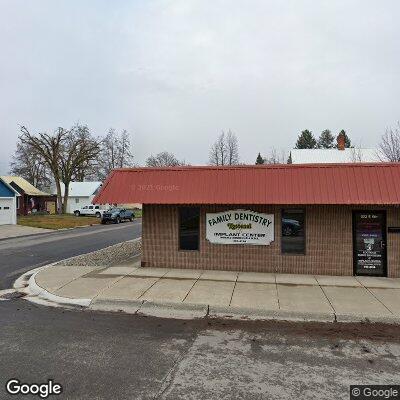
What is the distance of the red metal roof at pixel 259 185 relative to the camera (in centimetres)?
1075

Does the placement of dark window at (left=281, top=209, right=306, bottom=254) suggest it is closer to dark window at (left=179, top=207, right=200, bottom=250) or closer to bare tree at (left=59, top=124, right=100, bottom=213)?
dark window at (left=179, top=207, right=200, bottom=250)

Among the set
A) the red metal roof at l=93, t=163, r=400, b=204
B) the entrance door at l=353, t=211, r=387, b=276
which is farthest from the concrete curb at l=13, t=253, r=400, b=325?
the entrance door at l=353, t=211, r=387, b=276

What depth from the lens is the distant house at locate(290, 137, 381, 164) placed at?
3725 cm

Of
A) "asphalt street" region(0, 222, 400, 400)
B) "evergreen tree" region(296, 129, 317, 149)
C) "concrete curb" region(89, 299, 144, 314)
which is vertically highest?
"evergreen tree" region(296, 129, 317, 149)

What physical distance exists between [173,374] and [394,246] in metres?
8.63

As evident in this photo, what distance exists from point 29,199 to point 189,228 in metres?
48.1

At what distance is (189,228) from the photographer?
41.4 feet

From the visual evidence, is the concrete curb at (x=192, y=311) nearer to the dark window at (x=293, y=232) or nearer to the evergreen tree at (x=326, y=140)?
the dark window at (x=293, y=232)

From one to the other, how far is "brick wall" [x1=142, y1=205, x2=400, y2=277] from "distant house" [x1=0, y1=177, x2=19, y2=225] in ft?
90.9

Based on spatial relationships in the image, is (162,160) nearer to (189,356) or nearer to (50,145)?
(50,145)

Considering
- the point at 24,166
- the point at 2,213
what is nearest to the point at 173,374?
the point at 2,213

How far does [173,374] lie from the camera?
17.3 feet

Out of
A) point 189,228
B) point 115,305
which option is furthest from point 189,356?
point 189,228

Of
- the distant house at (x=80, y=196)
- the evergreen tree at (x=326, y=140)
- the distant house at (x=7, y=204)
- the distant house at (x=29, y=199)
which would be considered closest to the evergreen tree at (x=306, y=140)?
the evergreen tree at (x=326, y=140)
